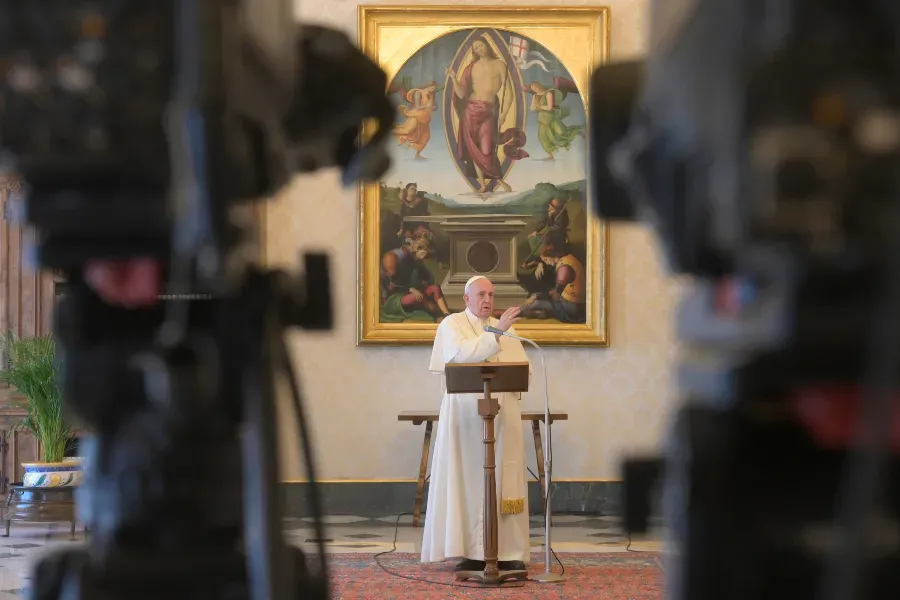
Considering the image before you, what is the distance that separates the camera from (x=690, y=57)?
60 centimetres

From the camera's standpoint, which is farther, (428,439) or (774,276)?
(428,439)

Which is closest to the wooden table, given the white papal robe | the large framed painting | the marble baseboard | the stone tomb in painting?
the marble baseboard

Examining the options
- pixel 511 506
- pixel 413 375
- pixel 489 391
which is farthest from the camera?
pixel 413 375

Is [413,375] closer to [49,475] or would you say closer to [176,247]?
[49,475]

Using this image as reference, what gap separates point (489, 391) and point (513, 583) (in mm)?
1253

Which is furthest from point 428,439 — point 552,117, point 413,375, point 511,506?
point 552,117

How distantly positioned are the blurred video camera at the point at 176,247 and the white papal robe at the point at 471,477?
590 cm

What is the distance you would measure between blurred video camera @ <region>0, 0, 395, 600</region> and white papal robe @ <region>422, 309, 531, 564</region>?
590 cm

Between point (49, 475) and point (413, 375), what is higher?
point (413, 375)

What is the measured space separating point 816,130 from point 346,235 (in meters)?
8.82

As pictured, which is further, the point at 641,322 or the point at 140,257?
the point at 641,322

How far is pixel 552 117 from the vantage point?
30.2 ft

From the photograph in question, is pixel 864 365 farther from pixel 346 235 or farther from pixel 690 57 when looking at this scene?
pixel 346 235

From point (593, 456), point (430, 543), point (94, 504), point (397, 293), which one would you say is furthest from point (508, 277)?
point (94, 504)
